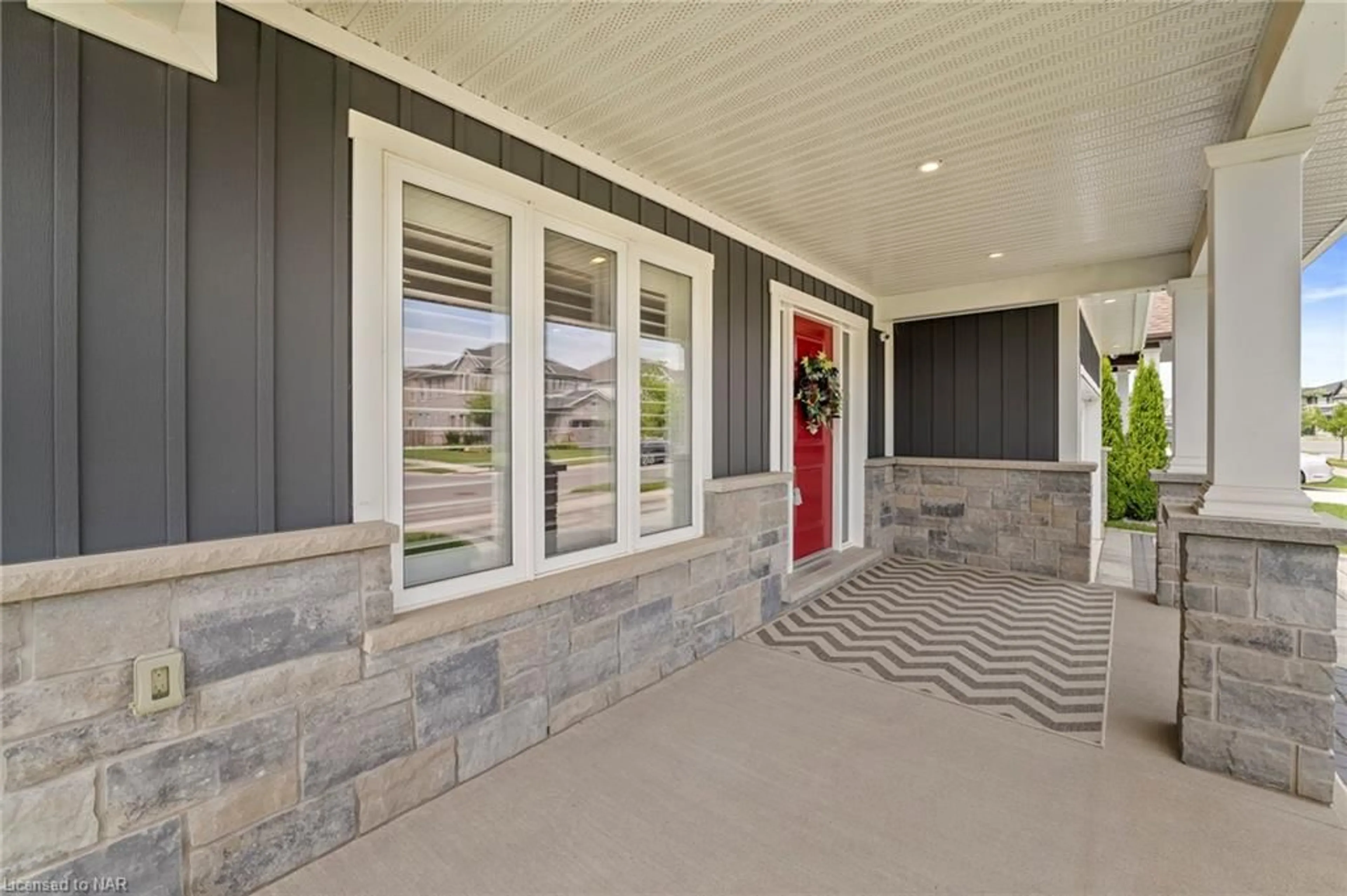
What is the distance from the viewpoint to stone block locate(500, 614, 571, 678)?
92.4 inches

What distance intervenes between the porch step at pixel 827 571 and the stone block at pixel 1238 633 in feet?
7.63

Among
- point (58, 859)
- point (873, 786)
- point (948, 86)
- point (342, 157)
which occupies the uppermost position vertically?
point (948, 86)

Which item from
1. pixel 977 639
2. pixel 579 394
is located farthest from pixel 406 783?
pixel 977 639

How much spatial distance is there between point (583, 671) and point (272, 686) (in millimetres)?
1261


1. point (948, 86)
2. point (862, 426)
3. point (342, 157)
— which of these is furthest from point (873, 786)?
point (862, 426)

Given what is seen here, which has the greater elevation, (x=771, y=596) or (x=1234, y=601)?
(x=1234, y=601)

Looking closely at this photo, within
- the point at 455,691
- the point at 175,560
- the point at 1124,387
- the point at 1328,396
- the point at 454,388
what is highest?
the point at 1124,387

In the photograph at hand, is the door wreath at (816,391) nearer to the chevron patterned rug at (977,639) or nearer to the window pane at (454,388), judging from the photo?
the chevron patterned rug at (977,639)

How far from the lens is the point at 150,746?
1528 millimetres

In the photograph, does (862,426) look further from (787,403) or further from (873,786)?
(873,786)

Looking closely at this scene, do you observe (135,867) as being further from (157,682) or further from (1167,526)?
(1167,526)

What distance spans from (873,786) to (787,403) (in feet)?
9.45

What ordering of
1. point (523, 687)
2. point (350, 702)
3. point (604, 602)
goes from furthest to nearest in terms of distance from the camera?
point (604, 602), point (523, 687), point (350, 702)

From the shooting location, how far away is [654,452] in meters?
3.36
